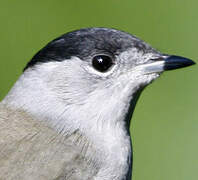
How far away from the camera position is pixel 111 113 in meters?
Result: 6.36

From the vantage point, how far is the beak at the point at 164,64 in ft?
21.7

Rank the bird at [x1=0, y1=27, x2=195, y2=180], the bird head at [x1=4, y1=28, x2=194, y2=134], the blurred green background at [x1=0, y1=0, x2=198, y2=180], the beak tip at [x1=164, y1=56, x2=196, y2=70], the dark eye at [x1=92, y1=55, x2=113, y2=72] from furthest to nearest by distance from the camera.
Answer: the blurred green background at [x1=0, y1=0, x2=198, y2=180]
the beak tip at [x1=164, y1=56, x2=196, y2=70]
the dark eye at [x1=92, y1=55, x2=113, y2=72]
the bird head at [x1=4, y1=28, x2=194, y2=134]
the bird at [x1=0, y1=27, x2=195, y2=180]

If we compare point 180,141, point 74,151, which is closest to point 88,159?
point 74,151

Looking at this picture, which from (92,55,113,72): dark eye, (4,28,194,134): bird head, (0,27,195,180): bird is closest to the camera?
(0,27,195,180): bird

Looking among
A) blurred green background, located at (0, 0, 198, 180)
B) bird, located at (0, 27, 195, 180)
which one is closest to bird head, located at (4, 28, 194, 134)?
bird, located at (0, 27, 195, 180)

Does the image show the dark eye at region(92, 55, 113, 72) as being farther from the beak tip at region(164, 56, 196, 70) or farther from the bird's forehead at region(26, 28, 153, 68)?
the beak tip at region(164, 56, 196, 70)

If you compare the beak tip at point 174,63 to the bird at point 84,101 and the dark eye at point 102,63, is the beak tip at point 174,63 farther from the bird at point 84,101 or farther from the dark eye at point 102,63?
the dark eye at point 102,63

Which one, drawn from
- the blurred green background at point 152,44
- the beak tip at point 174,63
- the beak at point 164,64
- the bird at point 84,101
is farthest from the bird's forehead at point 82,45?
the blurred green background at point 152,44

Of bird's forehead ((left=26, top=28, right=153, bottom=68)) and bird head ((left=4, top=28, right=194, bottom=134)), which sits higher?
bird's forehead ((left=26, top=28, right=153, bottom=68))

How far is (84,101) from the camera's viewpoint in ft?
21.1

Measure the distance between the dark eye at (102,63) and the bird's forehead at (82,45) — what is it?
0.06 metres

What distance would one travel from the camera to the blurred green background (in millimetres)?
8883

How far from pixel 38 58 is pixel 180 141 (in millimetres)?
3033

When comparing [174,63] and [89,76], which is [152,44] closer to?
[174,63]
